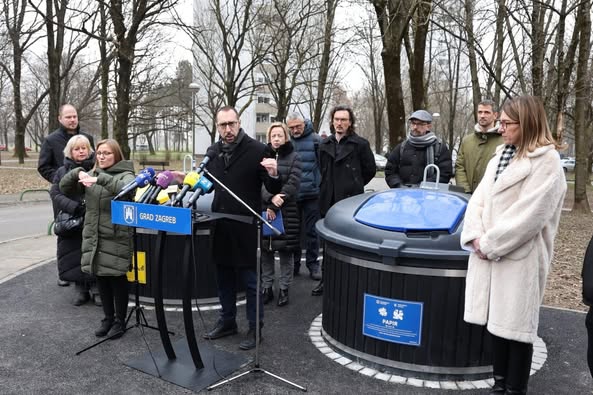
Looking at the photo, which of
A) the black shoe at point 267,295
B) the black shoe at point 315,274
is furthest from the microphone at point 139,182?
the black shoe at point 315,274

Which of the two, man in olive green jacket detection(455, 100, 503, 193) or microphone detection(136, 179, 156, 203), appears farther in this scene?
man in olive green jacket detection(455, 100, 503, 193)

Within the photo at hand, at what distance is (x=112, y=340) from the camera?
4.30 metres

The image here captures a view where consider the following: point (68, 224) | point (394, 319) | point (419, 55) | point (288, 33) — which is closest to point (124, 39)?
point (288, 33)

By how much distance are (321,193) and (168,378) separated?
2.56 meters

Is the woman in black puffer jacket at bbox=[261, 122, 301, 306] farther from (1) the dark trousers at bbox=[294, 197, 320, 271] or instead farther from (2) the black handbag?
(2) the black handbag

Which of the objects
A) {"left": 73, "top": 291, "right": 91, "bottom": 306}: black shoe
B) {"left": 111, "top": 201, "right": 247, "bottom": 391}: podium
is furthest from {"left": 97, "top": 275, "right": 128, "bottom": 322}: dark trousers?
{"left": 73, "top": 291, "right": 91, "bottom": 306}: black shoe

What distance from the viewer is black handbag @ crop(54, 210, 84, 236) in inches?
195

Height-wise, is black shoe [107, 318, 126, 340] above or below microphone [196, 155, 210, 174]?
below

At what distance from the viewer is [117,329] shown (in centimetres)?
441

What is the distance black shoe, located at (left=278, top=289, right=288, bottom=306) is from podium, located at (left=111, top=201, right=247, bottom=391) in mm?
1263

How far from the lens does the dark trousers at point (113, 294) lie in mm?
4383

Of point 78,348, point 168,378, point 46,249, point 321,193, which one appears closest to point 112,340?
point 78,348

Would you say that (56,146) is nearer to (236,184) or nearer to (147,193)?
(147,193)

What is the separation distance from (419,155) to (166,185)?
2670 millimetres
